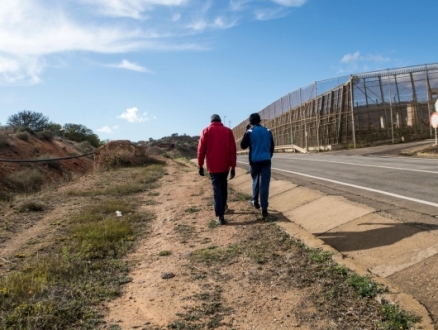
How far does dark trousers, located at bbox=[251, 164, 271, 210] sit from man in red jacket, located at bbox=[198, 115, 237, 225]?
49 cm

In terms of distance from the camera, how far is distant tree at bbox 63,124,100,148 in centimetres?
6319

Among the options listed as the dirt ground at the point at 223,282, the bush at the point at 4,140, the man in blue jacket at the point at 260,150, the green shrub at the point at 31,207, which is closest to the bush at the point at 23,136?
the bush at the point at 4,140

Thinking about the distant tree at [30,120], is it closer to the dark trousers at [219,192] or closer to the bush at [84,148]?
the bush at [84,148]

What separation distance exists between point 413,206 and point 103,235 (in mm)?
5064

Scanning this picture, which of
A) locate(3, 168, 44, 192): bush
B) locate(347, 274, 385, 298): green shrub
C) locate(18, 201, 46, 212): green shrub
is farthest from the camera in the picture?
locate(3, 168, 44, 192): bush

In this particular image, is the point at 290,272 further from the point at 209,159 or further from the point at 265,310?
the point at 209,159

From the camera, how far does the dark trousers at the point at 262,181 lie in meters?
6.86

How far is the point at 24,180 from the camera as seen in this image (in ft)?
76.3

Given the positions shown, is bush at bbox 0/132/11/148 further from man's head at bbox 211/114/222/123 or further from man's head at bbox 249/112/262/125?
man's head at bbox 249/112/262/125

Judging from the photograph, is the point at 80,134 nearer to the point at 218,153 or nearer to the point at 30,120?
the point at 30,120

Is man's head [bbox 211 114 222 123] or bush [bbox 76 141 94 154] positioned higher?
bush [bbox 76 141 94 154]

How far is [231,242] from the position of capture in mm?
5637

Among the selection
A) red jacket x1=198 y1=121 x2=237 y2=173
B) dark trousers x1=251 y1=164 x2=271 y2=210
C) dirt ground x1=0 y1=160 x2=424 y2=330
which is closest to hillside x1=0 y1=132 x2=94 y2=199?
red jacket x1=198 y1=121 x2=237 y2=173

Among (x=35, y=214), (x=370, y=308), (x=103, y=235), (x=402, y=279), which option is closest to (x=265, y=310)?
(x=370, y=308)
